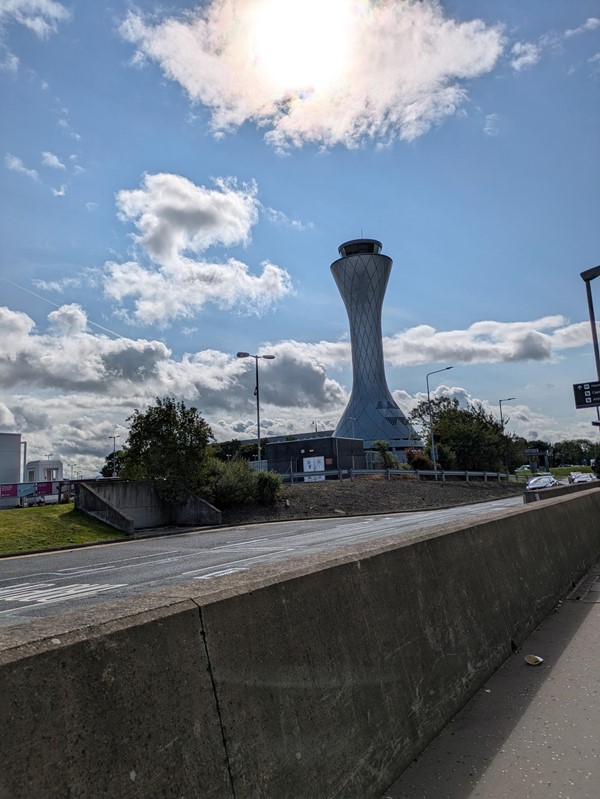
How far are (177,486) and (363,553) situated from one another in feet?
94.0

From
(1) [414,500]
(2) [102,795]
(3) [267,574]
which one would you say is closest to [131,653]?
(2) [102,795]

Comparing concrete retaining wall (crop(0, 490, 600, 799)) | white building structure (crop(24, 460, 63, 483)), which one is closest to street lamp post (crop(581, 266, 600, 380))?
concrete retaining wall (crop(0, 490, 600, 799))

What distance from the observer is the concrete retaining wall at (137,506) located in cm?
2791

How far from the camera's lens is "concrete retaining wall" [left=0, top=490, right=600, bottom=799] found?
6.26 ft

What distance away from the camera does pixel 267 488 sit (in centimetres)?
3447

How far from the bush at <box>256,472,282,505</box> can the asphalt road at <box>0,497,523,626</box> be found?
31.5 ft

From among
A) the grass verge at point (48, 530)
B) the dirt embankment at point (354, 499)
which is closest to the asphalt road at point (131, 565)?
the grass verge at point (48, 530)

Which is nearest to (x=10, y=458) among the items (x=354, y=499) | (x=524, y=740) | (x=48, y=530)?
(x=354, y=499)

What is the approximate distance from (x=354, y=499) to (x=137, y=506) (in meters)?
13.4

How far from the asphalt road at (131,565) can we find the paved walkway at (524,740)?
1548 millimetres

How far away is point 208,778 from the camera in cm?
222

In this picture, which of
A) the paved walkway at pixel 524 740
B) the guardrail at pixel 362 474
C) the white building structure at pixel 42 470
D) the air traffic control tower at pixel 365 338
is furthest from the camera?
the air traffic control tower at pixel 365 338

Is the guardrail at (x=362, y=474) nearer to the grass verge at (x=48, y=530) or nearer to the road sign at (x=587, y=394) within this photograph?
the grass verge at (x=48, y=530)

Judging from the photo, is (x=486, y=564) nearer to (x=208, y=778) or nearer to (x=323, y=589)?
(x=323, y=589)
